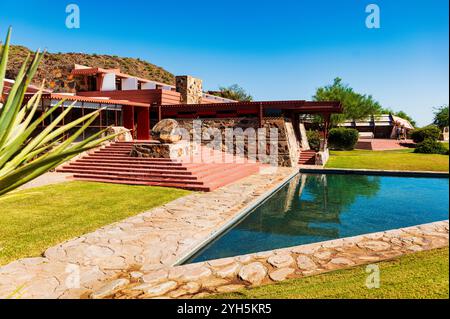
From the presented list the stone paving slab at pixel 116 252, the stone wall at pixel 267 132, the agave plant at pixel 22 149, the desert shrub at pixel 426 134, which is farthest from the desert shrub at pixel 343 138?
the agave plant at pixel 22 149

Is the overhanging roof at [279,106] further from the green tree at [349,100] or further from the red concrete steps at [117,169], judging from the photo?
the green tree at [349,100]

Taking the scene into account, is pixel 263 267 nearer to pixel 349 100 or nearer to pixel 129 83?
pixel 129 83

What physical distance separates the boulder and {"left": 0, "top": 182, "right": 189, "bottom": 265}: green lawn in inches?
127

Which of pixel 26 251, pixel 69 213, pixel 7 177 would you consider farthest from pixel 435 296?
pixel 69 213

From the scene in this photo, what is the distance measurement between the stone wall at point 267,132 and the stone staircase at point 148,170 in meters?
3.61

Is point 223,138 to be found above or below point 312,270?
above

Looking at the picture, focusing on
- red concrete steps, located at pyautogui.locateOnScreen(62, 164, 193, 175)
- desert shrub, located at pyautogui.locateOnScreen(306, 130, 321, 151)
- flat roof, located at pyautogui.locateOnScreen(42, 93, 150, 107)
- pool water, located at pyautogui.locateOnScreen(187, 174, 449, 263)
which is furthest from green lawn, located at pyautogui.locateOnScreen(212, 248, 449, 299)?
desert shrub, located at pyautogui.locateOnScreen(306, 130, 321, 151)

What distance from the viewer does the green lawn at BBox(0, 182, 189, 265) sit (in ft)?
21.6

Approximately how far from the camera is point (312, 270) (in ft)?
17.2

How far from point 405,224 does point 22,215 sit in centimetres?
1007

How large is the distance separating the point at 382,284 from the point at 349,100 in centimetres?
4688

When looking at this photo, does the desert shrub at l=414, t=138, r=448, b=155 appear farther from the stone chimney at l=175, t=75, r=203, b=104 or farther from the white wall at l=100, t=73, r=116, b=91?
the white wall at l=100, t=73, r=116, b=91

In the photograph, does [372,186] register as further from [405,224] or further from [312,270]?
[312,270]

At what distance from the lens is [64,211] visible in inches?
356
